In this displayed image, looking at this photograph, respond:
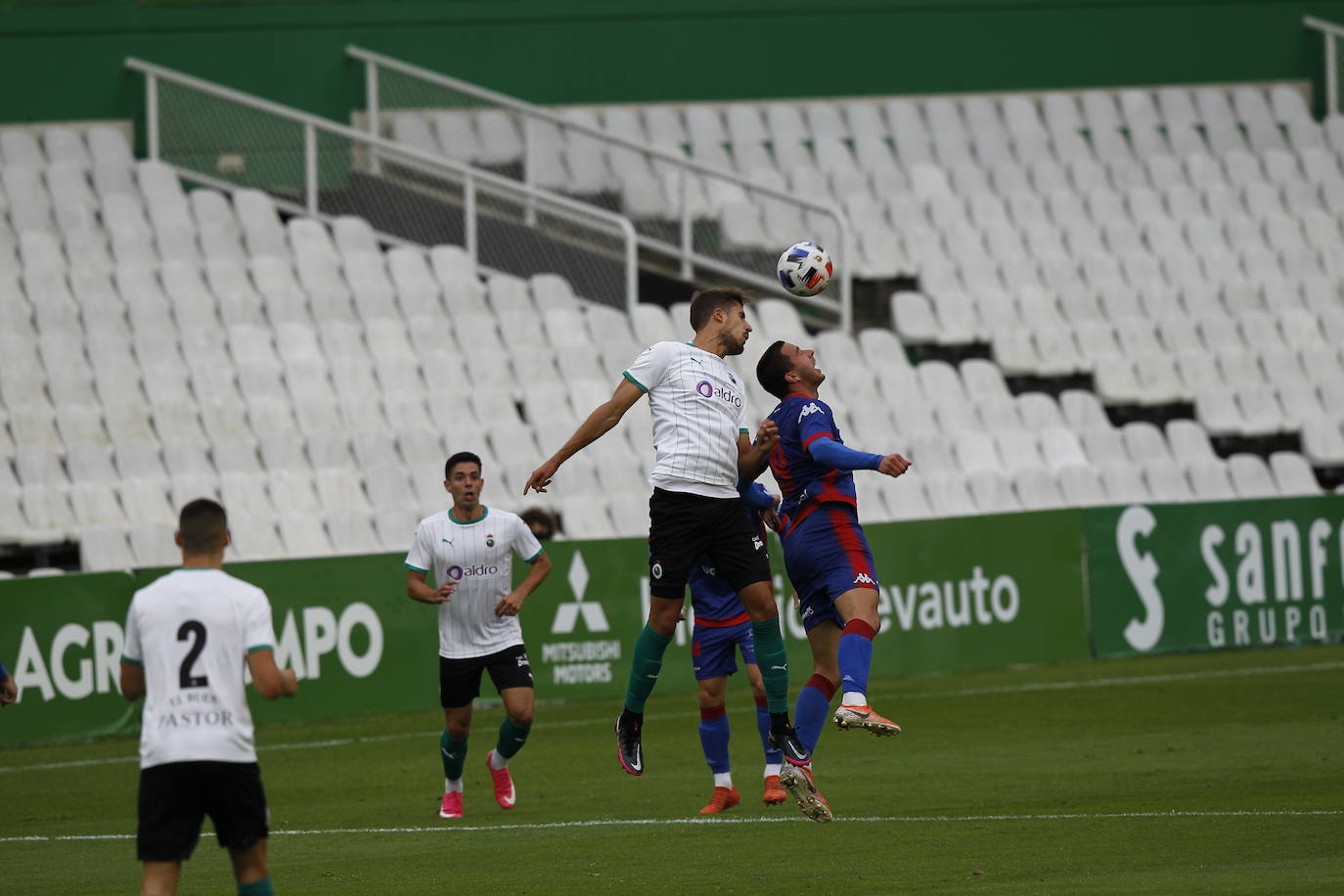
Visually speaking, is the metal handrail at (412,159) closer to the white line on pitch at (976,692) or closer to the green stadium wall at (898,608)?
the green stadium wall at (898,608)

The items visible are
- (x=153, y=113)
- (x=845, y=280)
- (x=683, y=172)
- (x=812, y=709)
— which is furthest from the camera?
(x=845, y=280)

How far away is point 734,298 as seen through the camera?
9797 mm

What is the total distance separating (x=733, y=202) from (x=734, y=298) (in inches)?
514

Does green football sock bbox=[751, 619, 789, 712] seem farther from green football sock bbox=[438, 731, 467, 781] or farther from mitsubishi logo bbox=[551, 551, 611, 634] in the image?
mitsubishi logo bbox=[551, 551, 611, 634]

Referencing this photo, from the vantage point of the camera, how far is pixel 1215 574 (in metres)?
19.9

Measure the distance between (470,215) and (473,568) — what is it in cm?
1055

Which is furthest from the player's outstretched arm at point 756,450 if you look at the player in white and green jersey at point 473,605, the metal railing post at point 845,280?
the metal railing post at point 845,280

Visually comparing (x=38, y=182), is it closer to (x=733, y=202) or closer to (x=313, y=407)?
(x=313, y=407)

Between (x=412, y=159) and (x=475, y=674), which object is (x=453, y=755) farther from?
(x=412, y=159)

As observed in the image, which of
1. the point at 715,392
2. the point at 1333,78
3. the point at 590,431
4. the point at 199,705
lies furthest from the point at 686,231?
the point at 199,705

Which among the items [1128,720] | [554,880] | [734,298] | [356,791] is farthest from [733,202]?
[554,880]

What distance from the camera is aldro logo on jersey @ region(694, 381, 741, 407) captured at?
962 cm

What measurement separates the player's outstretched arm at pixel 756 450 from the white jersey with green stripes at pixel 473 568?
205cm

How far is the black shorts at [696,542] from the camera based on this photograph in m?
9.56
